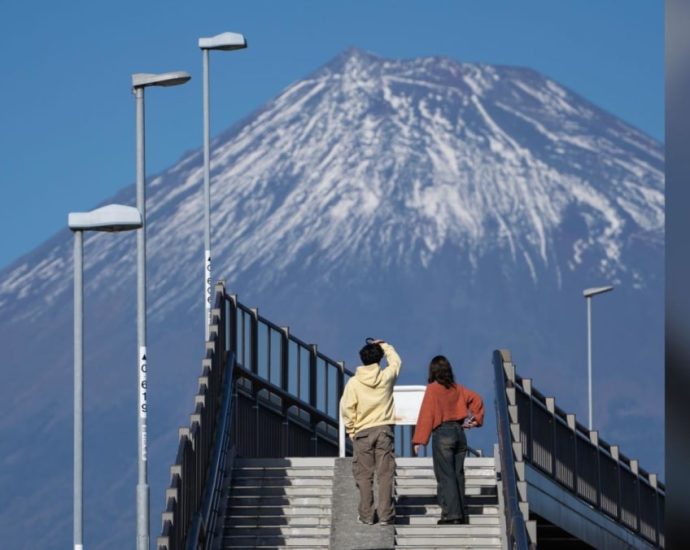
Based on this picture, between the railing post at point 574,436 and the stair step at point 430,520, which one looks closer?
the stair step at point 430,520

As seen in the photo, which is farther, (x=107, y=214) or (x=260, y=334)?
(x=260, y=334)

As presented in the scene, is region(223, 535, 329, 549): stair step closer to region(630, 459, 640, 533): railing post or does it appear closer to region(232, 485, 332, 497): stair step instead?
region(232, 485, 332, 497): stair step

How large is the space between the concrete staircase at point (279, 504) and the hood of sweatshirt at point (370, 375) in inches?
58.7

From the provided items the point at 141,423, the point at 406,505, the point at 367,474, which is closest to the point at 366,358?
the point at 367,474

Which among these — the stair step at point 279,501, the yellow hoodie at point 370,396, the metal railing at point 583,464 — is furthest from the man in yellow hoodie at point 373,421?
the metal railing at point 583,464

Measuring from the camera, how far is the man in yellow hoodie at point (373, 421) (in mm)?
14609

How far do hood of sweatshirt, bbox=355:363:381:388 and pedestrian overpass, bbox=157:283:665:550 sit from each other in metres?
→ 1.08

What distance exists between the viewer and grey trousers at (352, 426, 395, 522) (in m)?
14.6

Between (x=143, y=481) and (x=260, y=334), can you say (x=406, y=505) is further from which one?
(x=260, y=334)

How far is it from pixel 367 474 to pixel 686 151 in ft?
38.7

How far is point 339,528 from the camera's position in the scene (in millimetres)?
15078

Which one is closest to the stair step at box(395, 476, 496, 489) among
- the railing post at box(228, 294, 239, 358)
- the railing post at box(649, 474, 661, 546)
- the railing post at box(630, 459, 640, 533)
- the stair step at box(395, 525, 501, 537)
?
the stair step at box(395, 525, 501, 537)

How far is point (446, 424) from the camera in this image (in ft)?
48.5

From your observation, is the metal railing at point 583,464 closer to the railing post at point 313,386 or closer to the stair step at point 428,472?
the stair step at point 428,472
